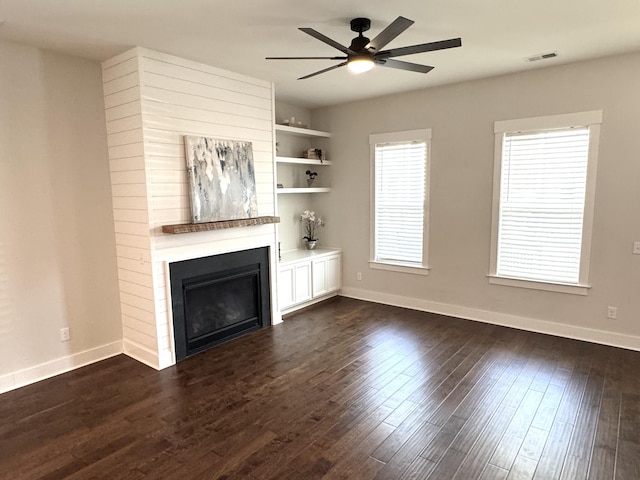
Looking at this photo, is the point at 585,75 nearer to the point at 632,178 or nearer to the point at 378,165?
the point at 632,178

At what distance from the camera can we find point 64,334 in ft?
11.9

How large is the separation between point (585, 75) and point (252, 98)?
340cm

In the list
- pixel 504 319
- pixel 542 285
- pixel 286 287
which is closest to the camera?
pixel 542 285

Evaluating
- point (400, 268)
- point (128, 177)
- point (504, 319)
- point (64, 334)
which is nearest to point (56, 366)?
point (64, 334)

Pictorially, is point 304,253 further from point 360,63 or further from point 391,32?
point 391,32

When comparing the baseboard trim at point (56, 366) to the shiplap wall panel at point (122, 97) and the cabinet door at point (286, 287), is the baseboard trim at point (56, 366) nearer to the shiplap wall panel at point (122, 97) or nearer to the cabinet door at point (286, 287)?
the cabinet door at point (286, 287)

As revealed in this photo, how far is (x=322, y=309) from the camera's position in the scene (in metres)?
5.37

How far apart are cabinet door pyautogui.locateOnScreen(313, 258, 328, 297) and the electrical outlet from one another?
2.91 metres

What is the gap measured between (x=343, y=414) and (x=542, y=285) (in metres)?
2.82

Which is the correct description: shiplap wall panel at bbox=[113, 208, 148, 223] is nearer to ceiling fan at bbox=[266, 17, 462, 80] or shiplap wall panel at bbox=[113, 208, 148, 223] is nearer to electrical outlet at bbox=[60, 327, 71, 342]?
electrical outlet at bbox=[60, 327, 71, 342]

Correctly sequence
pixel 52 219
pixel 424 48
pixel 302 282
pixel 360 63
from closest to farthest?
1. pixel 424 48
2. pixel 360 63
3. pixel 52 219
4. pixel 302 282

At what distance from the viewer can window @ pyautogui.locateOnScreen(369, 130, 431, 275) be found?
512 centimetres

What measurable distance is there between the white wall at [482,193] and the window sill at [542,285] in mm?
59

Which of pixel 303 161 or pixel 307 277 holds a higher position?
pixel 303 161
